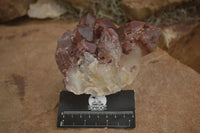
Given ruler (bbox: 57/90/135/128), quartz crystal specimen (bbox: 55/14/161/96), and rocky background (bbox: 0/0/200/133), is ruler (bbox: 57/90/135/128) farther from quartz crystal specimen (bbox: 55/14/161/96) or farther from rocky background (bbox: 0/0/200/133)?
quartz crystal specimen (bbox: 55/14/161/96)

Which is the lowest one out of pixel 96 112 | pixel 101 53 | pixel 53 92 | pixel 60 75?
pixel 96 112

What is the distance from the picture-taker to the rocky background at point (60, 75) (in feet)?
6.55

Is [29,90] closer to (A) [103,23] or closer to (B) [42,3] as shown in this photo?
(A) [103,23]

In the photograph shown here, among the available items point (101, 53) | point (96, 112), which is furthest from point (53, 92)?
point (101, 53)

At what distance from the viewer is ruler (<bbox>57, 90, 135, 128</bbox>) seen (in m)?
1.93

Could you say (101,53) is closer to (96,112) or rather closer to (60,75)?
(96,112)

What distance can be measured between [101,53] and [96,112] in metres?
0.46

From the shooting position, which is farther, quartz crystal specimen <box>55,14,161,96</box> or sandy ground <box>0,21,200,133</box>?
sandy ground <box>0,21,200,133</box>

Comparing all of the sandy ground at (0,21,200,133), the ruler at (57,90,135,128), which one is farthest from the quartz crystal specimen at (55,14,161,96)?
the sandy ground at (0,21,200,133)

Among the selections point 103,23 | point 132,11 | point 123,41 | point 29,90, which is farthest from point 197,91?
point 29,90

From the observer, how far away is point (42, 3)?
308 centimetres

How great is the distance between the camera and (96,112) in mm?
1956

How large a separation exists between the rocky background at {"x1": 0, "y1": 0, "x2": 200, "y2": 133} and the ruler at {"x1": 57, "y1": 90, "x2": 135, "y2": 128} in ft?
0.21

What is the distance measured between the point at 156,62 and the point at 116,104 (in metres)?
0.59
